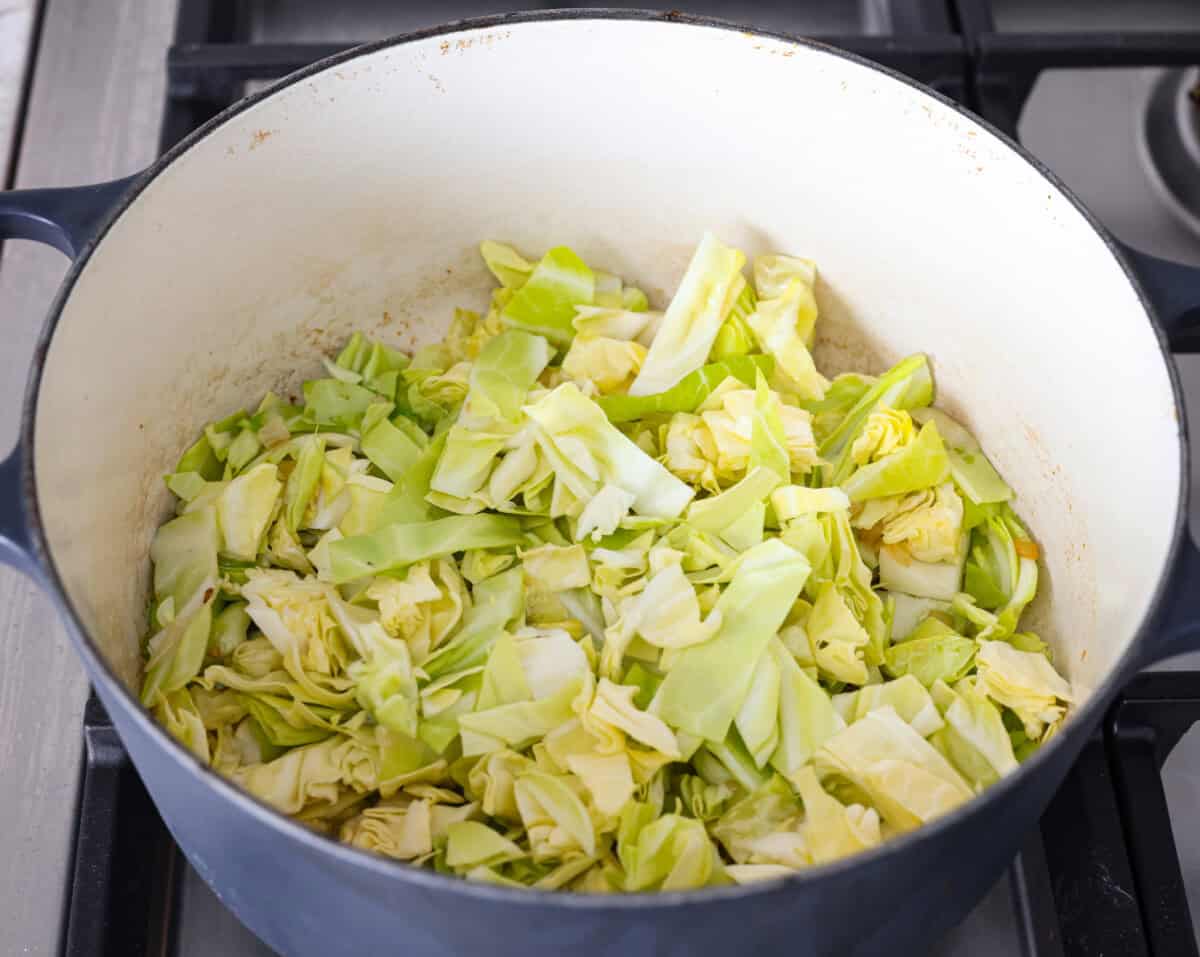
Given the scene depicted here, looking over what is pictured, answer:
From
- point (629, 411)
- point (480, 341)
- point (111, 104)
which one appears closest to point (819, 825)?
point (629, 411)

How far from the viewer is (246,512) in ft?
3.12

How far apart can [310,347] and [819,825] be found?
0.57 m

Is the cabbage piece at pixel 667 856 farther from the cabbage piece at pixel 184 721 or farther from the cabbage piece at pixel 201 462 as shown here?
the cabbage piece at pixel 201 462

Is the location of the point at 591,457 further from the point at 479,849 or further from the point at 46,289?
the point at 46,289

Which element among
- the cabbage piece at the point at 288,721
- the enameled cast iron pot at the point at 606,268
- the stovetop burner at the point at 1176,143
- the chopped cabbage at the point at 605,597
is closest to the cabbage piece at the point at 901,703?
the chopped cabbage at the point at 605,597

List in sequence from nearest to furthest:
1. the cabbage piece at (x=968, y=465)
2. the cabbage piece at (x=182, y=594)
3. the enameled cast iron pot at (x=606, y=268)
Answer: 1. the enameled cast iron pot at (x=606, y=268)
2. the cabbage piece at (x=182, y=594)
3. the cabbage piece at (x=968, y=465)

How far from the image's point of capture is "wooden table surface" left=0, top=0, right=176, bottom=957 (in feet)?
2.98

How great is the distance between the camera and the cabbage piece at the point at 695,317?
40.8 inches

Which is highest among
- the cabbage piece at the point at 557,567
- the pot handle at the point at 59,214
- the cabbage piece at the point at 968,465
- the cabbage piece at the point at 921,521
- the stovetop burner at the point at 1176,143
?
the stovetop burner at the point at 1176,143

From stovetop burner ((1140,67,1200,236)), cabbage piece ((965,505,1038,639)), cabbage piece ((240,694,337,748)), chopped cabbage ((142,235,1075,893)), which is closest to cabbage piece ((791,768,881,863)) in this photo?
chopped cabbage ((142,235,1075,893))

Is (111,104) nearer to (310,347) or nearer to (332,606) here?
(310,347)

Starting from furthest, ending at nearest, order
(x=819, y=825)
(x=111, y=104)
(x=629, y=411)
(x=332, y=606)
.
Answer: (x=111, y=104), (x=629, y=411), (x=332, y=606), (x=819, y=825)

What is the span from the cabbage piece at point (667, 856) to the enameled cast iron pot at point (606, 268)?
0.11 meters

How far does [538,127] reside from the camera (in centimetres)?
100
